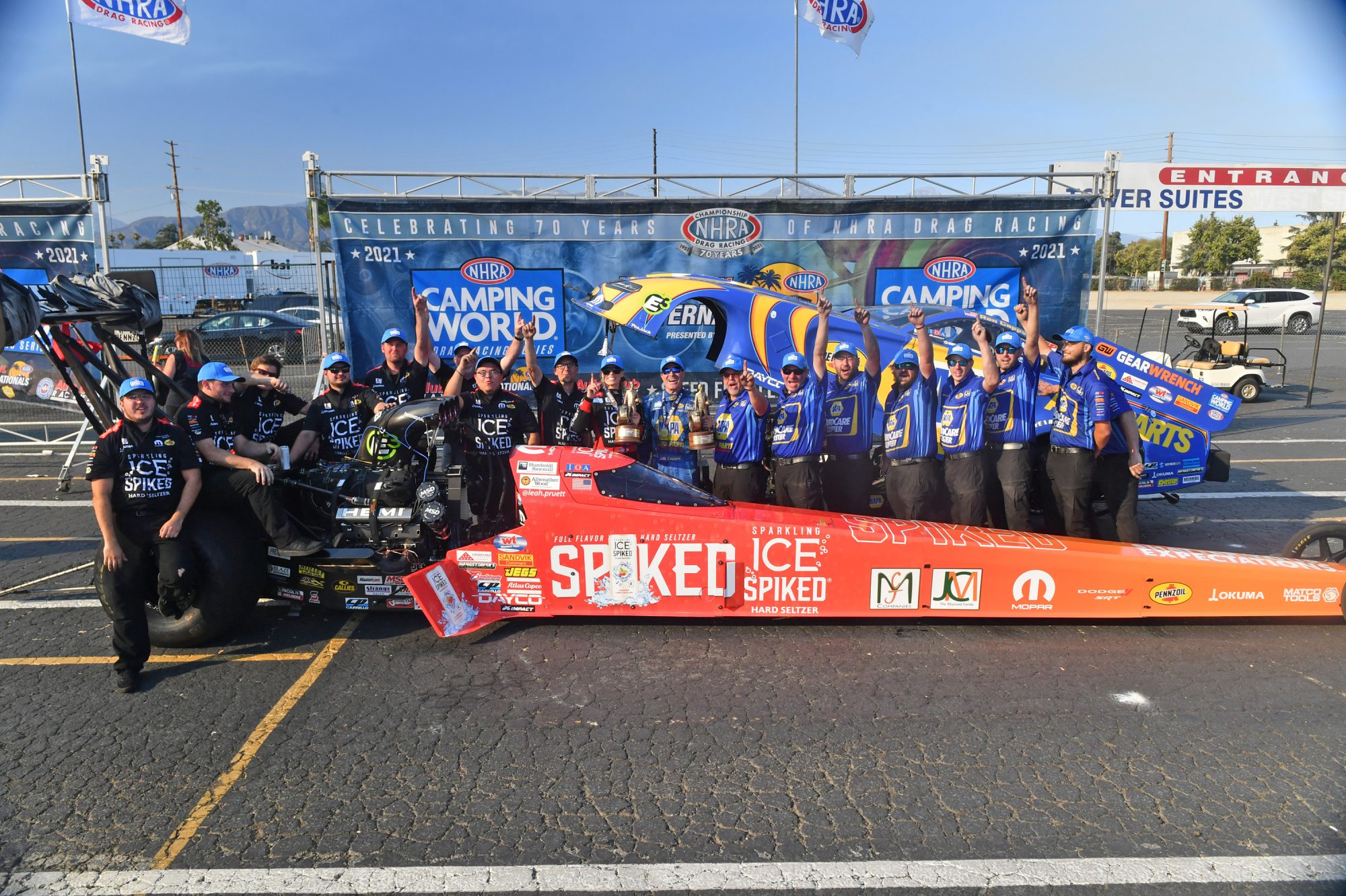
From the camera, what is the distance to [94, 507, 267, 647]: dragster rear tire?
4.89 metres

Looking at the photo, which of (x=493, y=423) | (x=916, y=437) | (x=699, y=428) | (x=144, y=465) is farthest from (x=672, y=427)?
(x=144, y=465)

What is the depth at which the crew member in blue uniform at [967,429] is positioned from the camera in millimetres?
5801

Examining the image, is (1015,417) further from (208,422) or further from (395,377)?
(208,422)

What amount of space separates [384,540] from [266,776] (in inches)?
75.6

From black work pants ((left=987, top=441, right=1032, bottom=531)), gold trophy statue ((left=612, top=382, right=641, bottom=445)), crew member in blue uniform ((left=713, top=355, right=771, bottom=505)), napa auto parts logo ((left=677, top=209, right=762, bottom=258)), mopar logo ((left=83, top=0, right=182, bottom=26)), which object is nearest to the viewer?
black work pants ((left=987, top=441, right=1032, bottom=531))

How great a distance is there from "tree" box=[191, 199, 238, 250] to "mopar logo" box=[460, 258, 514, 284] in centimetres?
6718

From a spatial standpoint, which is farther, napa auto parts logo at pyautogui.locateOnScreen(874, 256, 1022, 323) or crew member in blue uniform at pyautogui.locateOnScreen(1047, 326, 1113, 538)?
napa auto parts logo at pyautogui.locateOnScreen(874, 256, 1022, 323)

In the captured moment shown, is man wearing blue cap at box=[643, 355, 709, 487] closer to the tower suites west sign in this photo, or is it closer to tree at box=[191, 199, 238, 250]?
the tower suites west sign

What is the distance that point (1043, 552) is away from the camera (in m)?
4.93

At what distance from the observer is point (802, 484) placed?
19.6 feet

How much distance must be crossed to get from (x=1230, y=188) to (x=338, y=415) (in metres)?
13.3

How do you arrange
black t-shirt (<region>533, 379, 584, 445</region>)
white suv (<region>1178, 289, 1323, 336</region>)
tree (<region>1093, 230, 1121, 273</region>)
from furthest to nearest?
tree (<region>1093, 230, 1121, 273</region>)
white suv (<region>1178, 289, 1323, 336</region>)
black t-shirt (<region>533, 379, 584, 445</region>)

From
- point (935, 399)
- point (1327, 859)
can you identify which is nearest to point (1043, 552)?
point (935, 399)

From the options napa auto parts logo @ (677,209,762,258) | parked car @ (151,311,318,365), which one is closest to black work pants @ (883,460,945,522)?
napa auto parts logo @ (677,209,762,258)
